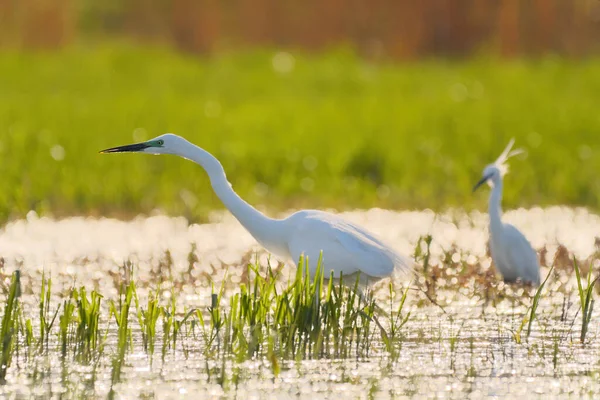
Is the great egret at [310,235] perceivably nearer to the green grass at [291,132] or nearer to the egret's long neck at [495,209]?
the egret's long neck at [495,209]

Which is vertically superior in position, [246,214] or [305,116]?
[305,116]

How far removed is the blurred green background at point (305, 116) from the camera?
11758mm

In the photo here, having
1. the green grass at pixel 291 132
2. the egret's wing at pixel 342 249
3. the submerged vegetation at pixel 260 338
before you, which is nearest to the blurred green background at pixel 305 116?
the green grass at pixel 291 132

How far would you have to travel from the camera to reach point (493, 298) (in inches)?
300

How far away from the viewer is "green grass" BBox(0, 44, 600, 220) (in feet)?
38.2

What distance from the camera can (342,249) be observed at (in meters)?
6.89

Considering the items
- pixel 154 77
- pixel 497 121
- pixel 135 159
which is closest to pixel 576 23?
pixel 154 77

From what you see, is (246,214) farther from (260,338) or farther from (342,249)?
(260,338)

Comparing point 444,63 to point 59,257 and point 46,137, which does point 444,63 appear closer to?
point 46,137

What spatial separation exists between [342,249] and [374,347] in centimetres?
94

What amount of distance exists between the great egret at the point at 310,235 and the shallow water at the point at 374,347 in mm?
328

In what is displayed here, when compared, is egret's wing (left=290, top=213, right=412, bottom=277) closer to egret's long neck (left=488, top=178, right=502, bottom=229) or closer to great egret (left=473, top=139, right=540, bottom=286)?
great egret (left=473, top=139, right=540, bottom=286)

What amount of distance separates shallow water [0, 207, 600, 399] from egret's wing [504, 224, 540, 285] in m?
0.20

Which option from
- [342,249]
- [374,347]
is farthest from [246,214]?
[374,347]
